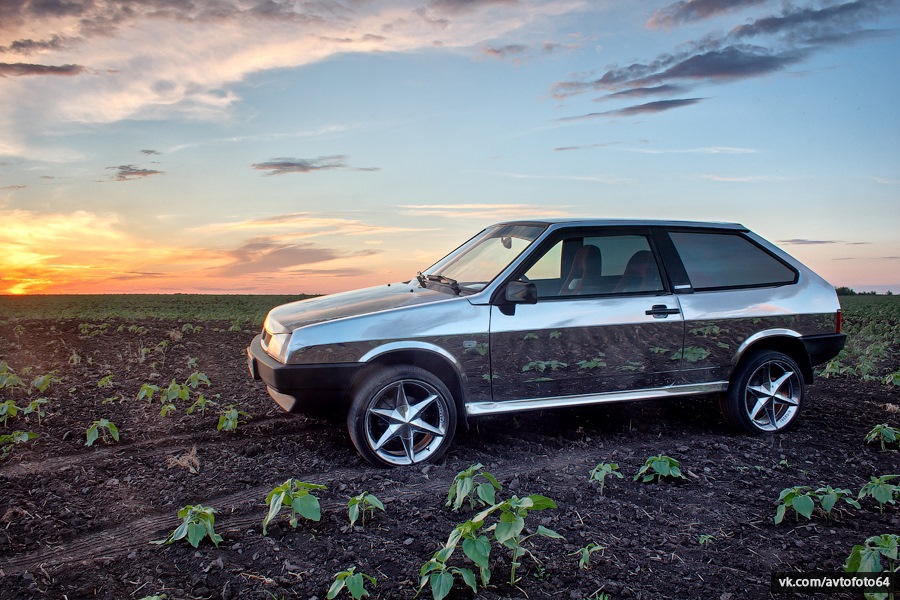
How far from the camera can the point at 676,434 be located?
6.97 meters

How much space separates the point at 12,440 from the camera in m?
6.73

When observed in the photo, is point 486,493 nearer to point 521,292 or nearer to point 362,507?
point 362,507

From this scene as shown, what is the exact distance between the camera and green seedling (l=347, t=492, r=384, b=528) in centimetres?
448

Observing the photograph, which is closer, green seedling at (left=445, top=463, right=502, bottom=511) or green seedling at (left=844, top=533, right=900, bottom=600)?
green seedling at (left=844, top=533, right=900, bottom=600)

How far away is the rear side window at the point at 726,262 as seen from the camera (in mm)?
6824

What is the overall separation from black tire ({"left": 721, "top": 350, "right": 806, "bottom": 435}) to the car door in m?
0.78

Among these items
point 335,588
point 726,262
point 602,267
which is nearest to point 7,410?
point 335,588

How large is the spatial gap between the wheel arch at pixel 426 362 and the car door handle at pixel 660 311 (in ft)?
6.26

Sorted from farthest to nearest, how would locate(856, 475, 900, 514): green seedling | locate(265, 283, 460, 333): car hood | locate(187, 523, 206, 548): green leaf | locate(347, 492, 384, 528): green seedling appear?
1. locate(265, 283, 460, 333): car hood
2. locate(856, 475, 900, 514): green seedling
3. locate(347, 492, 384, 528): green seedling
4. locate(187, 523, 206, 548): green leaf

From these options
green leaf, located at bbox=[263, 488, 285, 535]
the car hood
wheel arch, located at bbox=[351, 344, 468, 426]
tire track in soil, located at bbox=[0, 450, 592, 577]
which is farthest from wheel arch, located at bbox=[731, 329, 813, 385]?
green leaf, located at bbox=[263, 488, 285, 535]

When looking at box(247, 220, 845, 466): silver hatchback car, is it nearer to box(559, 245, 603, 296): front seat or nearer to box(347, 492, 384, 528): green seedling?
box(559, 245, 603, 296): front seat

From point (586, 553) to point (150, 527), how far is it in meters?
2.97

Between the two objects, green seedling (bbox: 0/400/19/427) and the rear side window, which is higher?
the rear side window

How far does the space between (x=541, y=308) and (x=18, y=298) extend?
25.7 m
